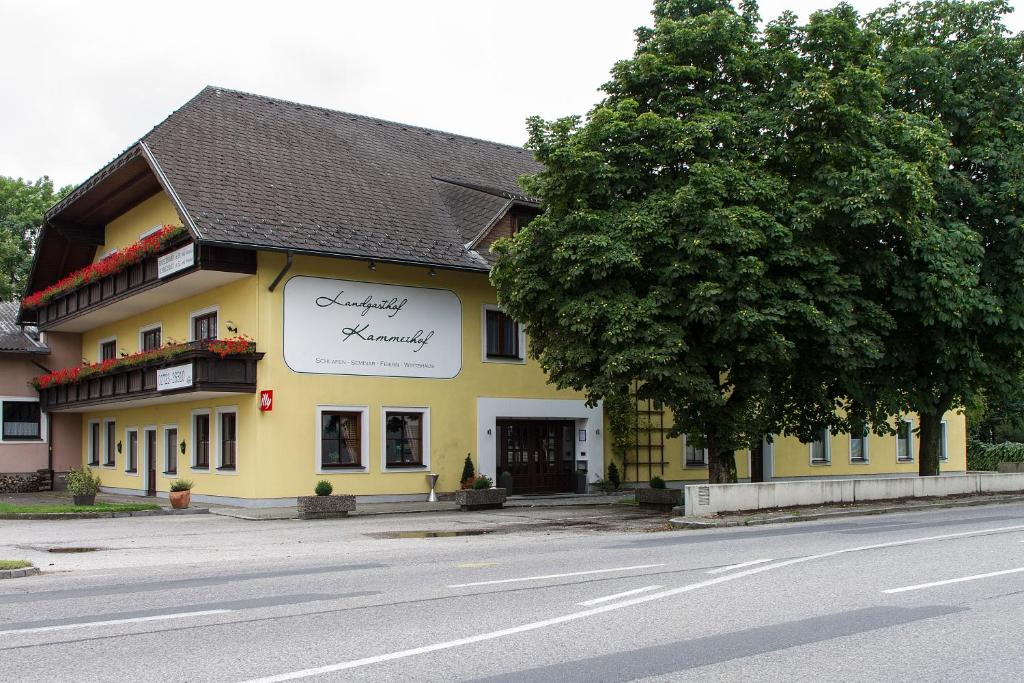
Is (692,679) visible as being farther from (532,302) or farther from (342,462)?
(342,462)

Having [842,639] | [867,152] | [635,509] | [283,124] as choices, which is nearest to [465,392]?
[635,509]

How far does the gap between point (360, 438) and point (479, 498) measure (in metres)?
3.86

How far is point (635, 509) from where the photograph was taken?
25562 millimetres

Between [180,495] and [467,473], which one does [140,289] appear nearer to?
[180,495]

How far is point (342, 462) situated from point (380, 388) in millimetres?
2188

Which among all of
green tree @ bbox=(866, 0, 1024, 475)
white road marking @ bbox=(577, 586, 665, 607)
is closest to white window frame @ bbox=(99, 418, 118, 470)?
green tree @ bbox=(866, 0, 1024, 475)

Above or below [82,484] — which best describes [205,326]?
above

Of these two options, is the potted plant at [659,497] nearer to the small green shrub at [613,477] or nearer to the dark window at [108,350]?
the small green shrub at [613,477]

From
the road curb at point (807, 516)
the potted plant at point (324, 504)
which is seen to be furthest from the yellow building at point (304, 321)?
the road curb at point (807, 516)

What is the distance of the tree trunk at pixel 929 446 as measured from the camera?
2870cm

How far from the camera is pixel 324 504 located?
2369cm

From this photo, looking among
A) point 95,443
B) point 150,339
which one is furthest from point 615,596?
point 95,443

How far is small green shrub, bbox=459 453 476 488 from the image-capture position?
28.5 metres

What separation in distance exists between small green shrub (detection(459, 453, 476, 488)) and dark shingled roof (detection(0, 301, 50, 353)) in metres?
17.1
